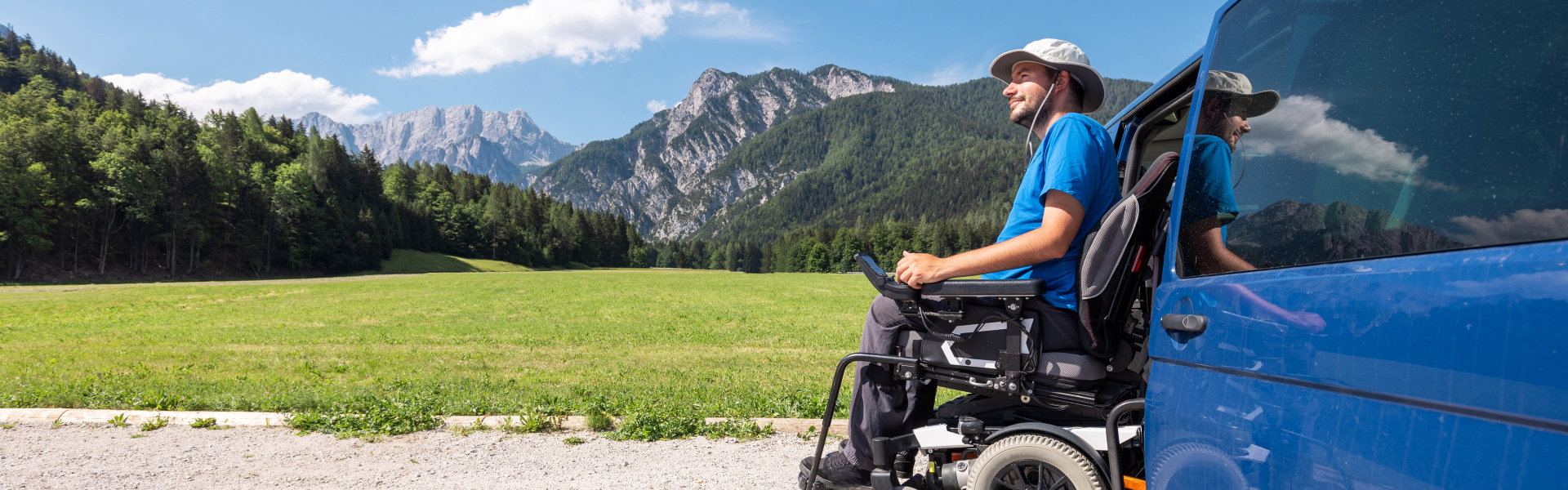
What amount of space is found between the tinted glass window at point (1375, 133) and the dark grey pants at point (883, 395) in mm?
1329

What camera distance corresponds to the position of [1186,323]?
7.29 feet

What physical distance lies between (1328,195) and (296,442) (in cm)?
636

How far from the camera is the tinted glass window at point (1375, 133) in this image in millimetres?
1404

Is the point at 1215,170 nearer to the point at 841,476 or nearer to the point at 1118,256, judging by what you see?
the point at 1118,256

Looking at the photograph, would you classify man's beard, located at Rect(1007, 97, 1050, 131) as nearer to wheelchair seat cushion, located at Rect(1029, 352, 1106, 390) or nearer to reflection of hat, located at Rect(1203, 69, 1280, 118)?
reflection of hat, located at Rect(1203, 69, 1280, 118)

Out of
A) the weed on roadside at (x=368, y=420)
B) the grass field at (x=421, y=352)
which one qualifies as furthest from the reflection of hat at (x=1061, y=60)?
the weed on roadside at (x=368, y=420)

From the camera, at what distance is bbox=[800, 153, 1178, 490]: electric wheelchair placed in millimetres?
2779

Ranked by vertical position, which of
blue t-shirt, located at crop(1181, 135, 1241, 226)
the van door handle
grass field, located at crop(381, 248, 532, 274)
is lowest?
grass field, located at crop(381, 248, 532, 274)

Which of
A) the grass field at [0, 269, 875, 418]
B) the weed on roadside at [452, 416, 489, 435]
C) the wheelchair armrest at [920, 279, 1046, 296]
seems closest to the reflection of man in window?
the wheelchair armrest at [920, 279, 1046, 296]

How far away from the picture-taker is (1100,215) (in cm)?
304

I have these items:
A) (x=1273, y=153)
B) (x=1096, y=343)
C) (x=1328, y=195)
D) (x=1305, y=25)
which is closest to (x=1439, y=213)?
(x=1328, y=195)

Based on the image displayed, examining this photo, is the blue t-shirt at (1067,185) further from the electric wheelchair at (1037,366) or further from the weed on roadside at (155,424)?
the weed on roadside at (155,424)

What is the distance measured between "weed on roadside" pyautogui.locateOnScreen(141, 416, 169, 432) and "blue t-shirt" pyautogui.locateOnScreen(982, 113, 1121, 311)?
264 inches

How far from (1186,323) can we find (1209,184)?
0.49m
